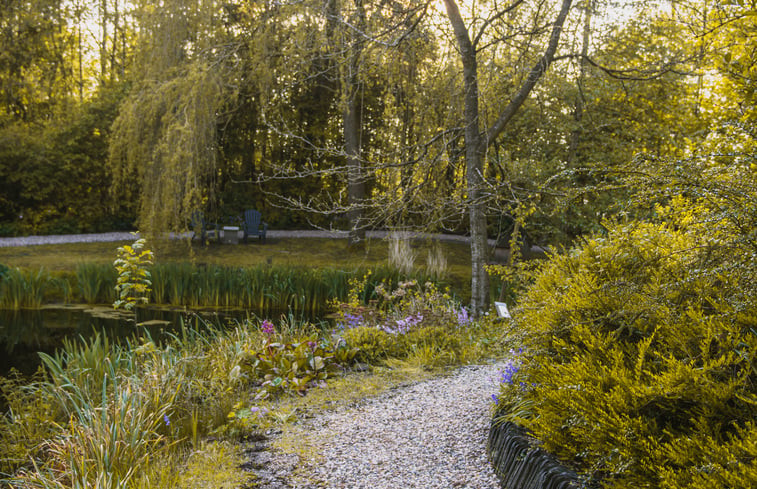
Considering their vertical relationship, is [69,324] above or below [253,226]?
below

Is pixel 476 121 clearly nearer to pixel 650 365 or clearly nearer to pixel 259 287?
pixel 259 287

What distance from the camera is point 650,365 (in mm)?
1851

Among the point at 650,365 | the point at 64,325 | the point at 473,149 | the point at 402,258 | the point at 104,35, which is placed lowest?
the point at 64,325

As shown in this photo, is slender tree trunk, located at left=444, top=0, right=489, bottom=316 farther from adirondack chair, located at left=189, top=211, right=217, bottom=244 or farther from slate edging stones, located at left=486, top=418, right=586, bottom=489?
adirondack chair, located at left=189, top=211, right=217, bottom=244

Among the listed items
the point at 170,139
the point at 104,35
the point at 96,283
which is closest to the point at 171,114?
the point at 170,139

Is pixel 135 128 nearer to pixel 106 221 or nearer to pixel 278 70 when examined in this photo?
pixel 278 70

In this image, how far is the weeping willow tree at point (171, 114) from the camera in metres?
8.58

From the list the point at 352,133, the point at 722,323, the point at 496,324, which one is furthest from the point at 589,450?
the point at 352,133

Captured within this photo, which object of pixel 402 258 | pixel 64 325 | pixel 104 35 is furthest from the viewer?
pixel 104 35

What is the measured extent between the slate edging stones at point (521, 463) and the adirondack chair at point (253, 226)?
33.6 feet

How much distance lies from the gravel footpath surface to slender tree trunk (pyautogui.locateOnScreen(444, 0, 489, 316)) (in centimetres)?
182

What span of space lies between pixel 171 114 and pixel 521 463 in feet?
26.3

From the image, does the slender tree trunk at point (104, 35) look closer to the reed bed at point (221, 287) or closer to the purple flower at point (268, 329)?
the reed bed at point (221, 287)

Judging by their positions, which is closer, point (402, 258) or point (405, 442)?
point (405, 442)
